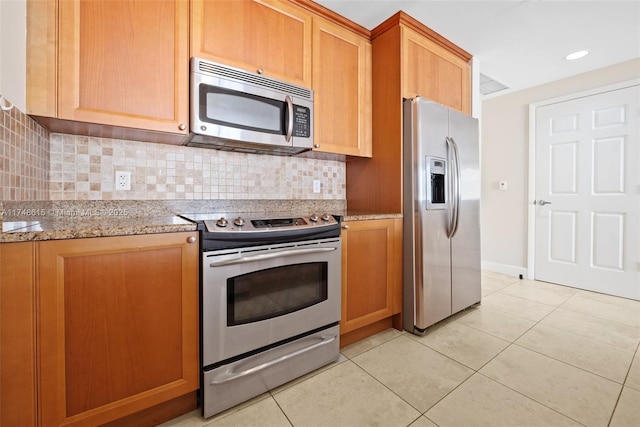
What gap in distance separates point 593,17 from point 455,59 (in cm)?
95

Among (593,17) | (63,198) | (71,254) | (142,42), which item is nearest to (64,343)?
(71,254)

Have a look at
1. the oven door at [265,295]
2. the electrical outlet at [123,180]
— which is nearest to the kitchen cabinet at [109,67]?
the electrical outlet at [123,180]

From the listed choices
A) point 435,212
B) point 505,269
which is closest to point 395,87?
point 435,212

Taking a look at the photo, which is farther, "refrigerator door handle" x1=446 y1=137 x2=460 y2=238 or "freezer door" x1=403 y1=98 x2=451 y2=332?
"refrigerator door handle" x1=446 y1=137 x2=460 y2=238

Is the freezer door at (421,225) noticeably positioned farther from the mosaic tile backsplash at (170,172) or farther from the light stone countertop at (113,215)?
the mosaic tile backsplash at (170,172)

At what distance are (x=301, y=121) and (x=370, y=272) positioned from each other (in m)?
1.13

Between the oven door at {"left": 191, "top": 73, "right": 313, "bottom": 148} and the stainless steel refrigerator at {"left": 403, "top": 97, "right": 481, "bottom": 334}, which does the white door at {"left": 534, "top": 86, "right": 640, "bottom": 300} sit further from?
the oven door at {"left": 191, "top": 73, "right": 313, "bottom": 148}

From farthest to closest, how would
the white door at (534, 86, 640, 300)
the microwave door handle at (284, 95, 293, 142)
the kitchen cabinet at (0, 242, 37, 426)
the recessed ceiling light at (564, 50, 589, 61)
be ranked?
the white door at (534, 86, 640, 300)
the recessed ceiling light at (564, 50, 589, 61)
the microwave door handle at (284, 95, 293, 142)
the kitchen cabinet at (0, 242, 37, 426)

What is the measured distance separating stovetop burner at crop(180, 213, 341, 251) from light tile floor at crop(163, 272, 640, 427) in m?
0.79

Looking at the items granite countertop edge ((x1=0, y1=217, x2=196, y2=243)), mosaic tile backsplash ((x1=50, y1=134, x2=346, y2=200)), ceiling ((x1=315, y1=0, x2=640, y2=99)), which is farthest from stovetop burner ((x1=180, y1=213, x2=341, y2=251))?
ceiling ((x1=315, y1=0, x2=640, y2=99))

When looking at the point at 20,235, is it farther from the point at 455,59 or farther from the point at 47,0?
the point at 455,59

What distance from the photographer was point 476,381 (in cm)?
150

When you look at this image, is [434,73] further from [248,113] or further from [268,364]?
[268,364]

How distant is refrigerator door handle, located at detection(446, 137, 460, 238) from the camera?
7.06 feet
